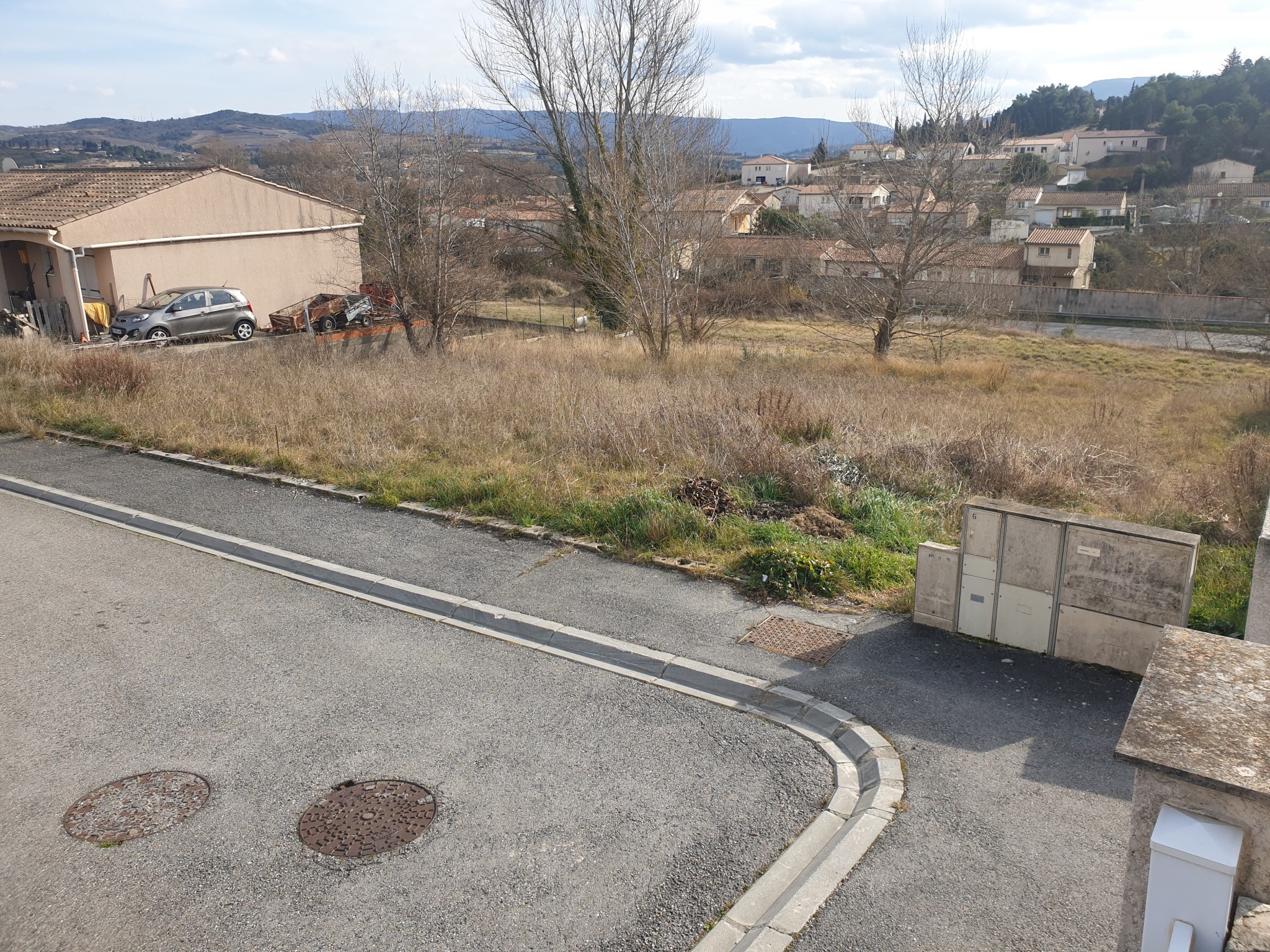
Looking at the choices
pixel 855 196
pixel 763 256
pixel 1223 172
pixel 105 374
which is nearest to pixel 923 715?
pixel 105 374

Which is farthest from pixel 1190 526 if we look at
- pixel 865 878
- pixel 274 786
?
pixel 274 786

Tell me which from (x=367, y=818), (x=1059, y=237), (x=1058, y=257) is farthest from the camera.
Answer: (x=1059, y=237)

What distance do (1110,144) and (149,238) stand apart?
405 feet

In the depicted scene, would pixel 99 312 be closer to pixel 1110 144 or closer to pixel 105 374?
pixel 105 374

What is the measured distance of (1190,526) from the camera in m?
8.67

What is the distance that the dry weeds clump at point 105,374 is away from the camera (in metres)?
14.2

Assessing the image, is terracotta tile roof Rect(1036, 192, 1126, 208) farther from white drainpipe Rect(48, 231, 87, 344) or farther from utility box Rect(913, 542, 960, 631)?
utility box Rect(913, 542, 960, 631)

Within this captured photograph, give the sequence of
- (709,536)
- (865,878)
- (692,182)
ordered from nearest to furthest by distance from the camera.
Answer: (865,878), (709,536), (692,182)

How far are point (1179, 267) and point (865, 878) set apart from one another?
67.2 meters

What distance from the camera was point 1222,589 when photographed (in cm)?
692

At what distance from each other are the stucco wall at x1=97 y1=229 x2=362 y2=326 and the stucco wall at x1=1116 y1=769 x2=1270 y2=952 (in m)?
30.2

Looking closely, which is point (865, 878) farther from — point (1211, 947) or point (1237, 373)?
point (1237, 373)

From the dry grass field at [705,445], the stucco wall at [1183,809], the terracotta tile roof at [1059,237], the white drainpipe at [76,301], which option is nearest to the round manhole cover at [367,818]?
the stucco wall at [1183,809]

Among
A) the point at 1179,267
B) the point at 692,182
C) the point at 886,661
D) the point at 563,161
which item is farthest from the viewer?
the point at 1179,267
